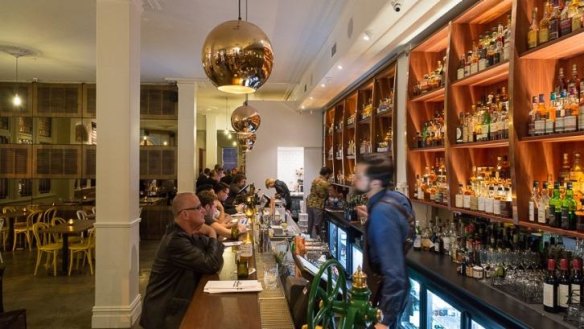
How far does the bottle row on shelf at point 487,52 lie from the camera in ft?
9.75

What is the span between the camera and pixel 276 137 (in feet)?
32.3

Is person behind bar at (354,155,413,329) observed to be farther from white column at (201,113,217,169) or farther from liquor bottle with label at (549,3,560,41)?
white column at (201,113,217,169)

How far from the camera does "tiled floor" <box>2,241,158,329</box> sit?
459 centimetres

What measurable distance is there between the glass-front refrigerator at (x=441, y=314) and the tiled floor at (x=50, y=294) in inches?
136

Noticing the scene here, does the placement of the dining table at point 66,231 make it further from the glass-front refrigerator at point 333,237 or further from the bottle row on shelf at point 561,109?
the bottle row on shelf at point 561,109

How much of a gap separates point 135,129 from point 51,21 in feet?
7.95

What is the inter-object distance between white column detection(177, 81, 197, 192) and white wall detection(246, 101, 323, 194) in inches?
51.4

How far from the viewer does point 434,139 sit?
3996 millimetres

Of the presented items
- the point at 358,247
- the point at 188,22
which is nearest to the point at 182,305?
the point at 358,247

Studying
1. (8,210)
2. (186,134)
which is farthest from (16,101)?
(186,134)

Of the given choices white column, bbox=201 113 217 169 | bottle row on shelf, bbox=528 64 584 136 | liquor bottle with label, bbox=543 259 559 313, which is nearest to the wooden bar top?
liquor bottle with label, bbox=543 259 559 313

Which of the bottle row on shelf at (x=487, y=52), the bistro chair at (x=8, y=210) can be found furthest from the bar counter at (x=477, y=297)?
the bistro chair at (x=8, y=210)

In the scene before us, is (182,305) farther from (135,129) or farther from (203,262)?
(135,129)

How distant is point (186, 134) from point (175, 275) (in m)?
6.85
